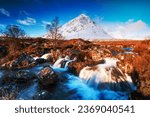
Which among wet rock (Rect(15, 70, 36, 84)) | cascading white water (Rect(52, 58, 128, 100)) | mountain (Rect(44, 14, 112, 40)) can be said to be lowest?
cascading white water (Rect(52, 58, 128, 100))

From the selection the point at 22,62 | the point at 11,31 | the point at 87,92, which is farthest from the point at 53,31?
the point at 87,92

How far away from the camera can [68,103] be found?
2418 millimetres

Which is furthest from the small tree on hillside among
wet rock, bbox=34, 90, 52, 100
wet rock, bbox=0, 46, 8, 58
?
wet rock, bbox=34, 90, 52, 100

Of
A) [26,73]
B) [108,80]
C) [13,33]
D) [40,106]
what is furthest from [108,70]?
[13,33]

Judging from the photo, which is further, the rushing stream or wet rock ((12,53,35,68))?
wet rock ((12,53,35,68))

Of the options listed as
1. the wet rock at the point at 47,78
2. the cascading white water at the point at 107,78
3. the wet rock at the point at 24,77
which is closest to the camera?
the cascading white water at the point at 107,78

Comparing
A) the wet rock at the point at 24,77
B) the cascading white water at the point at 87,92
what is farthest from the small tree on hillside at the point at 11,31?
the cascading white water at the point at 87,92

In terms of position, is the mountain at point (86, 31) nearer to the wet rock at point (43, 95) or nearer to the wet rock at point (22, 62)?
the wet rock at point (22, 62)

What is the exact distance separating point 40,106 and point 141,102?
1072 mm

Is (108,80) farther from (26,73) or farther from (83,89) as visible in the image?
(26,73)

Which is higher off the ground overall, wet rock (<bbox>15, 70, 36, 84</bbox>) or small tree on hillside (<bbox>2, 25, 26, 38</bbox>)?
small tree on hillside (<bbox>2, 25, 26, 38</bbox>)

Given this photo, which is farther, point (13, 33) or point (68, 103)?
point (13, 33)

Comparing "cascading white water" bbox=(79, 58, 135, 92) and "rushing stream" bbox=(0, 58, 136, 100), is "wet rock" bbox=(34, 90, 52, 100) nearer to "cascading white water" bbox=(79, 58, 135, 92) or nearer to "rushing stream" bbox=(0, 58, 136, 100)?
"rushing stream" bbox=(0, 58, 136, 100)

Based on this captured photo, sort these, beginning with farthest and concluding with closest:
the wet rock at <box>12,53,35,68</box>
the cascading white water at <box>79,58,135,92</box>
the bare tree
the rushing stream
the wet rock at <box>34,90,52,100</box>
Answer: the bare tree < the wet rock at <box>12,53,35,68</box> < the cascading white water at <box>79,58,135,92</box> < the rushing stream < the wet rock at <box>34,90,52,100</box>
